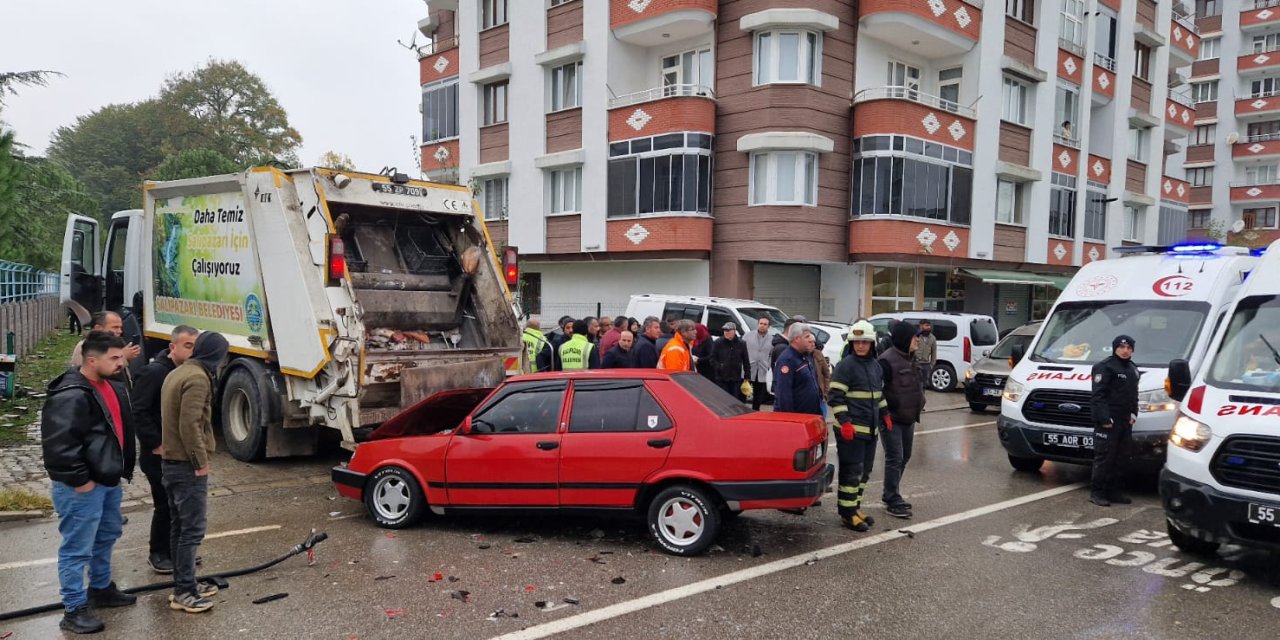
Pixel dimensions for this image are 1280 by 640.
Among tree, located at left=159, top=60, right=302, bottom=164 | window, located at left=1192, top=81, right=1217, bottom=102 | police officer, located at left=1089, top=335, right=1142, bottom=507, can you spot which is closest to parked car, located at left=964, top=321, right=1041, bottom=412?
police officer, located at left=1089, top=335, right=1142, bottom=507

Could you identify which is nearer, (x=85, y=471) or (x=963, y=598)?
(x=85, y=471)

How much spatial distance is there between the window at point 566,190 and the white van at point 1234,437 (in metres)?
18.9

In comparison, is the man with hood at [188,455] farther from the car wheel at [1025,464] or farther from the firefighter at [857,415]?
the car wheel at [1025,464]

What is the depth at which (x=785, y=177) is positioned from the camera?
68.0ft

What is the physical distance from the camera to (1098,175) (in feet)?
92.8

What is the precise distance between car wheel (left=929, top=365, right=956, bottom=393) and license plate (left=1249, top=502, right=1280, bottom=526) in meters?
11.9

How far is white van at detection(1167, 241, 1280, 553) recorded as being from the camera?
5.04 meters

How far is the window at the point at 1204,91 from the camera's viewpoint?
48969 mm

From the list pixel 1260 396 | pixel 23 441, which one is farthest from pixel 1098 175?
pixel 23 441

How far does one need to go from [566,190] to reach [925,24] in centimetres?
1071

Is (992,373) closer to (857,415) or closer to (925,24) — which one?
(857,415)

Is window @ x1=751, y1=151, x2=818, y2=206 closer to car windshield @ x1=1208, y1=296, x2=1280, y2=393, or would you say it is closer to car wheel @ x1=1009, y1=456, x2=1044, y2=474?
car wheel @ x1=1009, y1=456, x2=1044, y2=474

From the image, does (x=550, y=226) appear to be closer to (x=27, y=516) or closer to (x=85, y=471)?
(x=27, y=516)

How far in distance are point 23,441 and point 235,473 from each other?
3092 millimetres
